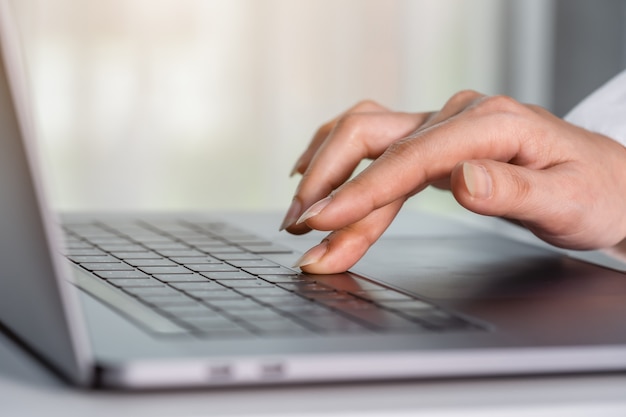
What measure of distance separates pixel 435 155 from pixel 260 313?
23 cm

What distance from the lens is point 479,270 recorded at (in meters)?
0.55

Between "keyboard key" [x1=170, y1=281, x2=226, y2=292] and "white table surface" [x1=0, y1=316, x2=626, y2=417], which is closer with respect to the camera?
"white table surface" [x1=0, y1=316, x2=626, y2=417]

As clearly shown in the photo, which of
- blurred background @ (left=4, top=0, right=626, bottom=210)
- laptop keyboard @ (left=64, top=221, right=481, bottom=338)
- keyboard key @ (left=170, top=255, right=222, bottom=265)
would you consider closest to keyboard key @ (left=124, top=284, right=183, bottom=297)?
laptop keyboard @ (left=64, top=221, right=481, bottom=338)

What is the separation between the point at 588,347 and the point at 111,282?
0.24 meters

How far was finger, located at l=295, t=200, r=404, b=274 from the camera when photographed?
52cm

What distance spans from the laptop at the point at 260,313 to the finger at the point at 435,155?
0.04 m

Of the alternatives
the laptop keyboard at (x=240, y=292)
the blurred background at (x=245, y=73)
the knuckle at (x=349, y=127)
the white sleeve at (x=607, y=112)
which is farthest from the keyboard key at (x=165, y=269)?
the blurred background at (x=245, y=73)

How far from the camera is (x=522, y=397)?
0.29 m

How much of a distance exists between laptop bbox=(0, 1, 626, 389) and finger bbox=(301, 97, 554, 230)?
4cm

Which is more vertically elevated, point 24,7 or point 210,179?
point 24,7

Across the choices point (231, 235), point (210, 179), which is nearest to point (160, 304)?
point (231, 235)

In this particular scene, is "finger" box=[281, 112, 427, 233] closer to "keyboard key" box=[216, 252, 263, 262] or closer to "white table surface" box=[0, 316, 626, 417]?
"keyboard key" box=[216, 252, 263, 262]

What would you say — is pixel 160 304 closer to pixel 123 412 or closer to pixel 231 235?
pixel 123 412

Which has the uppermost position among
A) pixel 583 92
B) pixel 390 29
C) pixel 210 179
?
pixel 390 29
